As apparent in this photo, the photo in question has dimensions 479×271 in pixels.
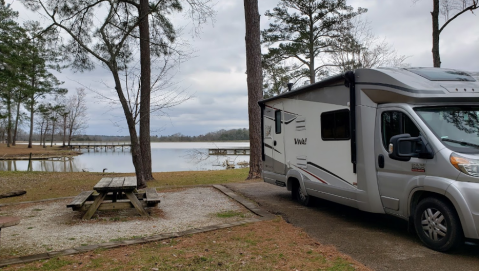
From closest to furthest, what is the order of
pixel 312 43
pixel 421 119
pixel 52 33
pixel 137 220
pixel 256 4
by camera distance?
pixel 421 119 < pixel 137 220 < pixel 52 33 < pixel 256 4 < pixel 312 43

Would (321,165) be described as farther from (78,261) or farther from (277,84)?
(277,84)

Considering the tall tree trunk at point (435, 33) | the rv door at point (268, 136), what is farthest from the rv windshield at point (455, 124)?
the tall tree trunk at point (435, 33)

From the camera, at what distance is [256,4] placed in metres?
12.6

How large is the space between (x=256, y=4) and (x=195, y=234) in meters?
9.54

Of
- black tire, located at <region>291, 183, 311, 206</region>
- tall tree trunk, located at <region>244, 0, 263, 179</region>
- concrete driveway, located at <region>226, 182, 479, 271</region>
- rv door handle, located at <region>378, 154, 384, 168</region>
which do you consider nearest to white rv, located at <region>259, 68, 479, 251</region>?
rv door handle, located at <region>378, 154, 384, 168</region>

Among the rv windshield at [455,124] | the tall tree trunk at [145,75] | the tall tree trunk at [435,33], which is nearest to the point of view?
the rv windshield at [455,124]

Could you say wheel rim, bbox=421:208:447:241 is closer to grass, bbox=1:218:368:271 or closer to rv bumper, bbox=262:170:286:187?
grass, bbox=1:218:368:271

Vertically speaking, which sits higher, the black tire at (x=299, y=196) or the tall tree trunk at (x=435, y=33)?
the tall tree trunk at (x=435, y=33)

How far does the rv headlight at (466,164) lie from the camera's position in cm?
397

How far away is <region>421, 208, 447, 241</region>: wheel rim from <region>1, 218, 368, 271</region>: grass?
1160 millimetres

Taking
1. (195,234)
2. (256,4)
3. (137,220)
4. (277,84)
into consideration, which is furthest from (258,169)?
(277,84)

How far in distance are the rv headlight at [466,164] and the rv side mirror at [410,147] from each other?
12.1 inches

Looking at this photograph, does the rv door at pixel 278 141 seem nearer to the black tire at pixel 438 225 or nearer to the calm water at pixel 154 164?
the black tire at pixel 438 225

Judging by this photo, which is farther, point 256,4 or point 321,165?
point 256,4
